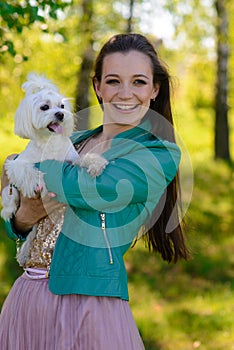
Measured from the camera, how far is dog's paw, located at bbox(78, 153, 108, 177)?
250 centimetres

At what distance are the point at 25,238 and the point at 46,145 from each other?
1.44 feet

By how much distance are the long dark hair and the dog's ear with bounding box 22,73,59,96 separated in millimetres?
272

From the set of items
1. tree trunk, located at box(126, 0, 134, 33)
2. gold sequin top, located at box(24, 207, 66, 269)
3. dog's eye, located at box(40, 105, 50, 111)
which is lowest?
gold sequin top, located at box(24, 207, 66, 269)

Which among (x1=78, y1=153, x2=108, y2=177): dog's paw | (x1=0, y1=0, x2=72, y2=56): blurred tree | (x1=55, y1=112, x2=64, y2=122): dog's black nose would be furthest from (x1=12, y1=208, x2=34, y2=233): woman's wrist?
(x1=0, y1=0, x2=72, y2=56): blurred tree

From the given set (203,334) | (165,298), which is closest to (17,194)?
(203,334)

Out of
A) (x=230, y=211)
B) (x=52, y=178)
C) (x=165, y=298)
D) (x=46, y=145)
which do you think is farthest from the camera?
(x=230, y=211)

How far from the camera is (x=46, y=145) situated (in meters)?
2.77

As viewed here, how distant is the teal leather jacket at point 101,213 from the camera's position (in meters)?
2.43

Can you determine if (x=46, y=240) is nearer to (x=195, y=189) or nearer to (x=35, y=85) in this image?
(x=35, y=85)

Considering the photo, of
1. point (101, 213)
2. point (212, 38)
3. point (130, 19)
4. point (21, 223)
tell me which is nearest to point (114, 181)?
point (101, 213)

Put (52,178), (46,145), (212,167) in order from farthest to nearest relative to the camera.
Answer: (212,167) → (46,145) → (52,178)

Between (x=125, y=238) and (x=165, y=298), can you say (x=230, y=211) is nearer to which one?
(x=165, y=298)

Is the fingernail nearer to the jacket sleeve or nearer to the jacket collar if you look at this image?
the jacket sleeve

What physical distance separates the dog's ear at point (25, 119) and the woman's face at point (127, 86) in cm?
35
